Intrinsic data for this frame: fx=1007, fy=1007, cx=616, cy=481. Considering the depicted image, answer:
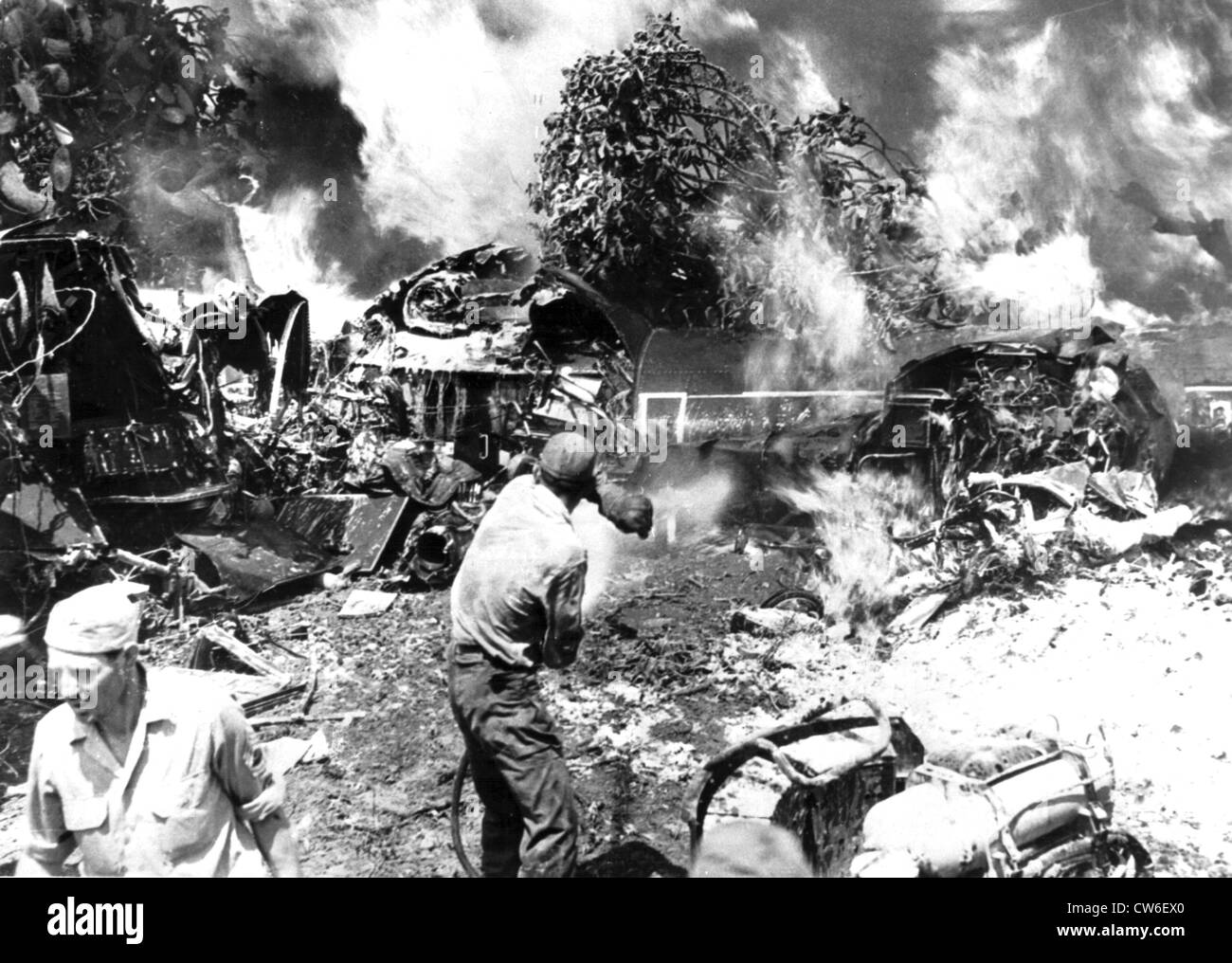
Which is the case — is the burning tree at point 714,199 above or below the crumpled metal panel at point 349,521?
above

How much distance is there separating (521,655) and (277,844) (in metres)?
0.92

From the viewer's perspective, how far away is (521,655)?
129 inches

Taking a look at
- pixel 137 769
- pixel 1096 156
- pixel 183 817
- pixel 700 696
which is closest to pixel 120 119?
pixel 137 769

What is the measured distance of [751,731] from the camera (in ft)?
12.1

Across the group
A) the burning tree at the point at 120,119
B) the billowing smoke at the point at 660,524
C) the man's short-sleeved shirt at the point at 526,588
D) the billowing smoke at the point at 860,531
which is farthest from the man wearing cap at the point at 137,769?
the billowing smoke at the point at 860,531

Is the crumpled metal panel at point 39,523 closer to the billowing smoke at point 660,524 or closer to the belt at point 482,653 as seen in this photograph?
the belt at point 482,653

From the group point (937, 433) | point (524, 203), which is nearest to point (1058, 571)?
point (937, 433)

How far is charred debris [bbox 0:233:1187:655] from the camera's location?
12.6 feet

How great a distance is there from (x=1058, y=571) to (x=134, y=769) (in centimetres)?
323

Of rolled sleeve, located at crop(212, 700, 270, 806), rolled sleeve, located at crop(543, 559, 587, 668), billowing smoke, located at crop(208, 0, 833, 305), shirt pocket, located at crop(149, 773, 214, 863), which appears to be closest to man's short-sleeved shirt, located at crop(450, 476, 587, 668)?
rolled sleeve, located at crop(543, 559, 587, 668)

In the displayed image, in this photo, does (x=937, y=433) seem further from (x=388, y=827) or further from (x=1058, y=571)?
(x=388, y=827)

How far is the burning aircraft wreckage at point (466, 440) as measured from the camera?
3.81 m

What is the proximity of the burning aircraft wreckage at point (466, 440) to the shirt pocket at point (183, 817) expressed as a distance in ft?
3.13

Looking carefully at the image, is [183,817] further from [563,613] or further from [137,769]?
[563,613]
